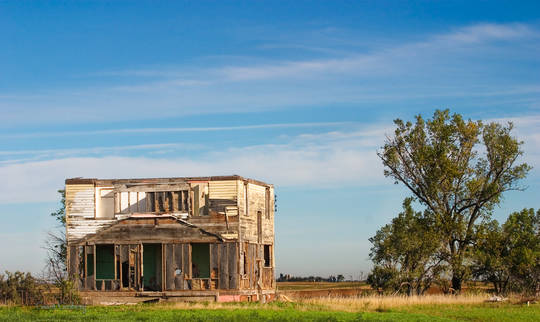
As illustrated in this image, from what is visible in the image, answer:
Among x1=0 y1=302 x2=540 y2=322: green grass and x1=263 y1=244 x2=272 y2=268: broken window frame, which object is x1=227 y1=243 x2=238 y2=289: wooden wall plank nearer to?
x1=0 y1=302 x2=540 y2=322: green grass

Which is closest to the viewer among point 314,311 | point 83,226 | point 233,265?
point 314,311

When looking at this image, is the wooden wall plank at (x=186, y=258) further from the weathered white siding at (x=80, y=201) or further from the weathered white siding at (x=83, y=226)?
the weathered white siding at (x=80, y=201)

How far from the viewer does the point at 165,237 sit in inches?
1864

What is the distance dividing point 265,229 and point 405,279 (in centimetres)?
1021

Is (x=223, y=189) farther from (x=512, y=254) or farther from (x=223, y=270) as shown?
(x=512, y=254)

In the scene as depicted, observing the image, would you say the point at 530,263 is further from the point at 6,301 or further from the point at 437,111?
the point at 6,301

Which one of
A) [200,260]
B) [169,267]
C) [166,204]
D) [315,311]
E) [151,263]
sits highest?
[166,204]

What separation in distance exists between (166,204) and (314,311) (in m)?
12.9

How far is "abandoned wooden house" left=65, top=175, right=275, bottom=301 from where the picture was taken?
154 ft

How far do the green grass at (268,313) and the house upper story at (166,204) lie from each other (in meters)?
6.04

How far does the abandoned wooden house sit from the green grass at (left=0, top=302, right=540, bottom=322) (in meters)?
4.10

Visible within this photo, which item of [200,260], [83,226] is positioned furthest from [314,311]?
[83,226]

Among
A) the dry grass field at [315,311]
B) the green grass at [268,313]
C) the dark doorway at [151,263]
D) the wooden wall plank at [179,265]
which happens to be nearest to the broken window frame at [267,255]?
the dark doorway at [151,263]

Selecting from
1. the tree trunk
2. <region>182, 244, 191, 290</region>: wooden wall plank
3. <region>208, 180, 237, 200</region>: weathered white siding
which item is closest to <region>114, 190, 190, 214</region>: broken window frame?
<region>208, 180, 237, 200</region>: weathered white siding
